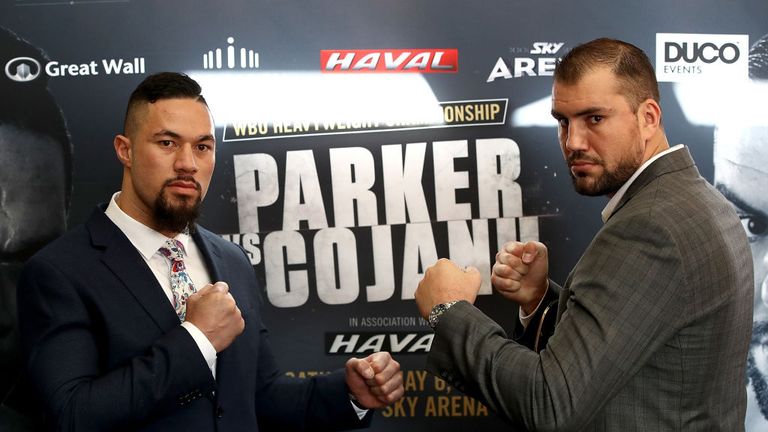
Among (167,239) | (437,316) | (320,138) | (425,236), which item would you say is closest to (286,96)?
(320,138)

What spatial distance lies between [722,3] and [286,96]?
1498 millimetres

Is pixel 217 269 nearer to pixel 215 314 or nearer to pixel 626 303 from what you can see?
pixel 215 314

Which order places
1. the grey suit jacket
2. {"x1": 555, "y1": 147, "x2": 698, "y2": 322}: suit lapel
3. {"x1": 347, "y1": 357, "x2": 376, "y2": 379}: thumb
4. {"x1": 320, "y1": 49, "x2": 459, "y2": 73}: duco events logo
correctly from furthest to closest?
{"x1": 320, "y1": 49, "x2": 459, "y2": 73}: duco events logo < {"x1": 347, "y1": 357, "x2": 376, "y2": 379}: thumb < {"x1": 555, "y1": 147, "x2": 698, "y2": 322}: suit lapel < the grey suit jacket

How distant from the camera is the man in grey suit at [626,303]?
4.77 ft

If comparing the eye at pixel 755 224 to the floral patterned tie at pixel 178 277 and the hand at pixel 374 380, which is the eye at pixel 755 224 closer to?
the hand at pixel 374 380

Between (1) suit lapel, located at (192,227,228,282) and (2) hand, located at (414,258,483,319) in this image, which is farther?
(1) suit lapel, located at (192,227,228,282)

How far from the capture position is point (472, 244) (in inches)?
105

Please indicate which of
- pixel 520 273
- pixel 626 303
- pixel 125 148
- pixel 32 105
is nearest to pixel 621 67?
pixel 626 303

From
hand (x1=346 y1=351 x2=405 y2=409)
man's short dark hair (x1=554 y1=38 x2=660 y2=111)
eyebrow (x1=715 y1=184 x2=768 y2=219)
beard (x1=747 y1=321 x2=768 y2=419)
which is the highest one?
man's short dark hair (x1=554 y1=38 x2=660 y2=111)

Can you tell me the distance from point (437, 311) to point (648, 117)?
0.61m

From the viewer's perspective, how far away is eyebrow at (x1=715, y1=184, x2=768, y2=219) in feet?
8.71

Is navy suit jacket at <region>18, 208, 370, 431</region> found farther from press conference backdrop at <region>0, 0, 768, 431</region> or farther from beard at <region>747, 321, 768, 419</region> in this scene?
beard at <region>747, 321, 768, 419</region>

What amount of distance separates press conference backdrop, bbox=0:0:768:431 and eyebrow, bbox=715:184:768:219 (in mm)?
90

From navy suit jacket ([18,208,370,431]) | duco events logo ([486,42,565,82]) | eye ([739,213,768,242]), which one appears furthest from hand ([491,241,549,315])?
eye ([739,213,768,242])
